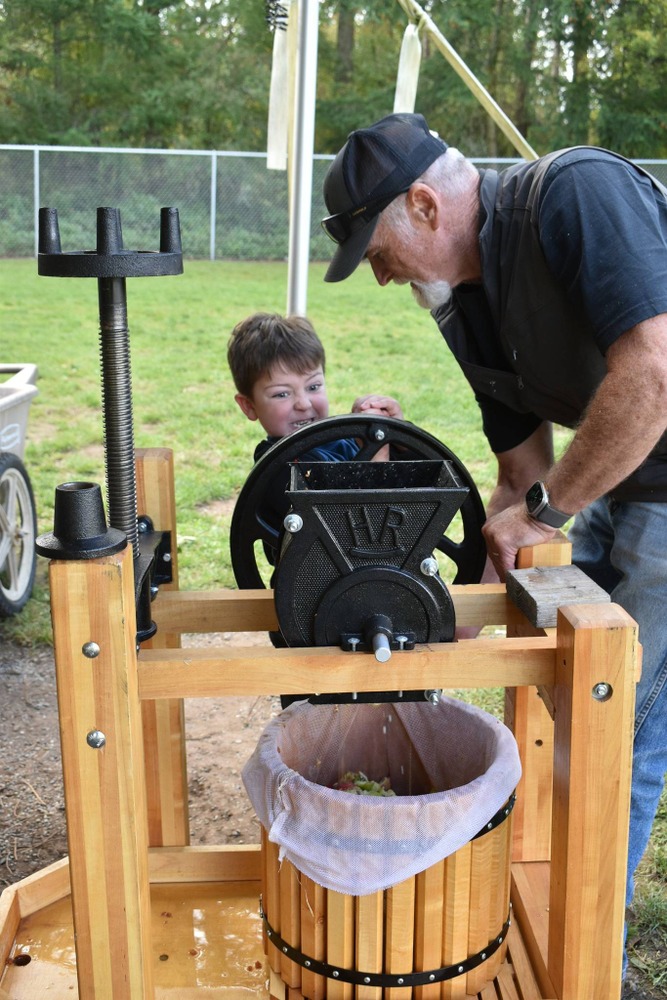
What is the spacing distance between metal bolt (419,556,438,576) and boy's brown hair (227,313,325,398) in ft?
3.47

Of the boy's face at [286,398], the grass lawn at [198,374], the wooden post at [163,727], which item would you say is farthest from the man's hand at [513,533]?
the grass lawn at [198,374]

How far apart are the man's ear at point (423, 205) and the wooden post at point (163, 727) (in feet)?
2.22

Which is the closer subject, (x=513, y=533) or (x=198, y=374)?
(x=513, y=533)

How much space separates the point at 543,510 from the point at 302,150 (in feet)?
6.89

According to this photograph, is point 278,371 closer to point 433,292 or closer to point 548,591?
point 433,292

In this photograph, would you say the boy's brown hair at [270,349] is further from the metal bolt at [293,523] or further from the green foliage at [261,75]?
the green foliage at [261,75]

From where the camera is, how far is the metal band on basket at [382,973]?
1.68m

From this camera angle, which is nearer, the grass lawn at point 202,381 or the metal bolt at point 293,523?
the metal bolt at point 293,523

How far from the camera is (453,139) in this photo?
1714 centimetres

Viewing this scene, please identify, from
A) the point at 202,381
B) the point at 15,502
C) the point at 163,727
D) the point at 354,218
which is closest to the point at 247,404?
the point at 354,218

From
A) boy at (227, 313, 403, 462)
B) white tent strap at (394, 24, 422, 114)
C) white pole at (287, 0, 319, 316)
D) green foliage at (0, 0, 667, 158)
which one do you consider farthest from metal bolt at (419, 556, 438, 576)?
green foliage at (0, 0, 667, 158)

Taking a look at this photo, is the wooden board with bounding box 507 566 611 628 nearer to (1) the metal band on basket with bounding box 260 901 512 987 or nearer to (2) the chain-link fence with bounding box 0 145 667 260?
(1) the metal band on basket with bounding box 260 901 512 987

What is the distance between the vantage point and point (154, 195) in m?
12.7

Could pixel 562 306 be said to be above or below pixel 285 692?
above
